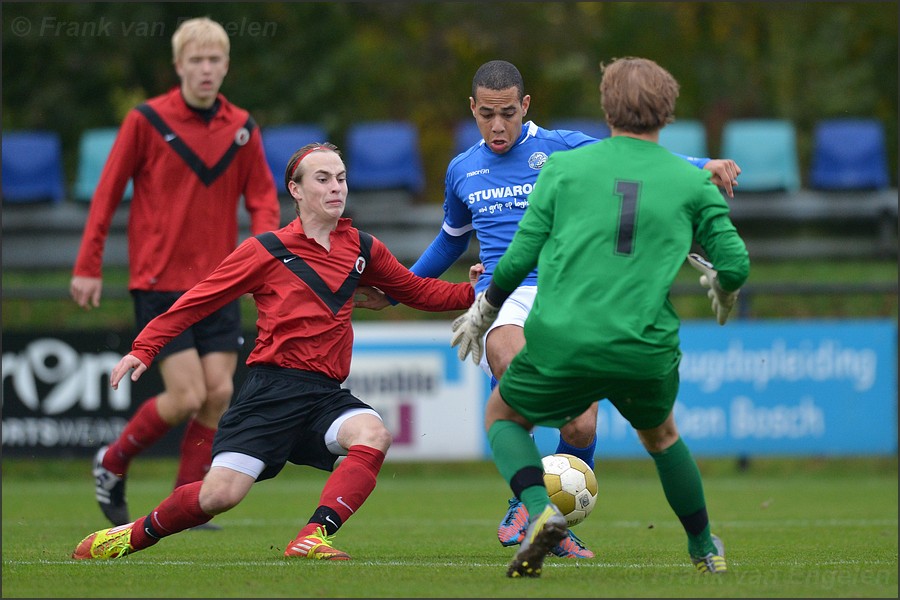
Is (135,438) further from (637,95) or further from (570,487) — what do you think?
(637,95)

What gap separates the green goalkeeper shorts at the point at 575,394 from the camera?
15.4ft

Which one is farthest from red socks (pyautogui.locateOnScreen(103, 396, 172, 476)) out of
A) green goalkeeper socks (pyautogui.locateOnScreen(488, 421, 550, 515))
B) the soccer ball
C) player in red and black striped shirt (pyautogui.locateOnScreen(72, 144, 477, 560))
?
green goalkeeper socks (pyautogui.locateOnScreen(488, 421, 550, 515))

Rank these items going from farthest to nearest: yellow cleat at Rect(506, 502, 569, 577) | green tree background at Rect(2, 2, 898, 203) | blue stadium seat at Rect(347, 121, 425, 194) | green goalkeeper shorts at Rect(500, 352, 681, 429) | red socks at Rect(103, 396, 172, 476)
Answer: green tree background at Rect(2, 2, 898, 203), blue stadium seat at Rect(347, 121, 425, 194), red socks at Rect(103, 396, 172, 476), green goalkeeper shorts at Rect(500, 352, 681, 429), yellow cleat at Rect(506, 502, 569, 577)

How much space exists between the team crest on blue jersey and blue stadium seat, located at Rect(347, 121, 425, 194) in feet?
35.5

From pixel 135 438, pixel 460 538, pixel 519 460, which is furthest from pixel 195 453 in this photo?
pixel 519 460

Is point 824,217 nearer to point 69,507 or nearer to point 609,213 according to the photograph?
point 69,507

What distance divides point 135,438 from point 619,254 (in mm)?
3879

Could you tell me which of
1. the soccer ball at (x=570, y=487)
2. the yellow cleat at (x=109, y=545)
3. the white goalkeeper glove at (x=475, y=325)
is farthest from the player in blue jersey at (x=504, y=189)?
the yellow cleat at (x=109, y=545)

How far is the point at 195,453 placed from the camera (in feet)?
24.8

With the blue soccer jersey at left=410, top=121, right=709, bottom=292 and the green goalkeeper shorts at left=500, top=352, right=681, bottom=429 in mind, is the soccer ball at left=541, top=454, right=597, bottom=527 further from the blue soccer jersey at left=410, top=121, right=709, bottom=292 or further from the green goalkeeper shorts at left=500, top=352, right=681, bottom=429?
the green goalkeeper shorts at left=500, top=352, right=681, bottom=429

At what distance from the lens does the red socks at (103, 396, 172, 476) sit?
7523 millimetres

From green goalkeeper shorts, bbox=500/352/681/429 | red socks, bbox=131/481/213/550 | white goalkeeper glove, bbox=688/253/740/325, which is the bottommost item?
red socks, bbox=131/481/213/550

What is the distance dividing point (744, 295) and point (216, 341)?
6.19 meters

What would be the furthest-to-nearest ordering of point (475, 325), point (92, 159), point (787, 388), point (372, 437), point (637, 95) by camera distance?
point (92, 159) < point (787, 388) < point (372, 437) < point (475, 325) < point (637, 95)
